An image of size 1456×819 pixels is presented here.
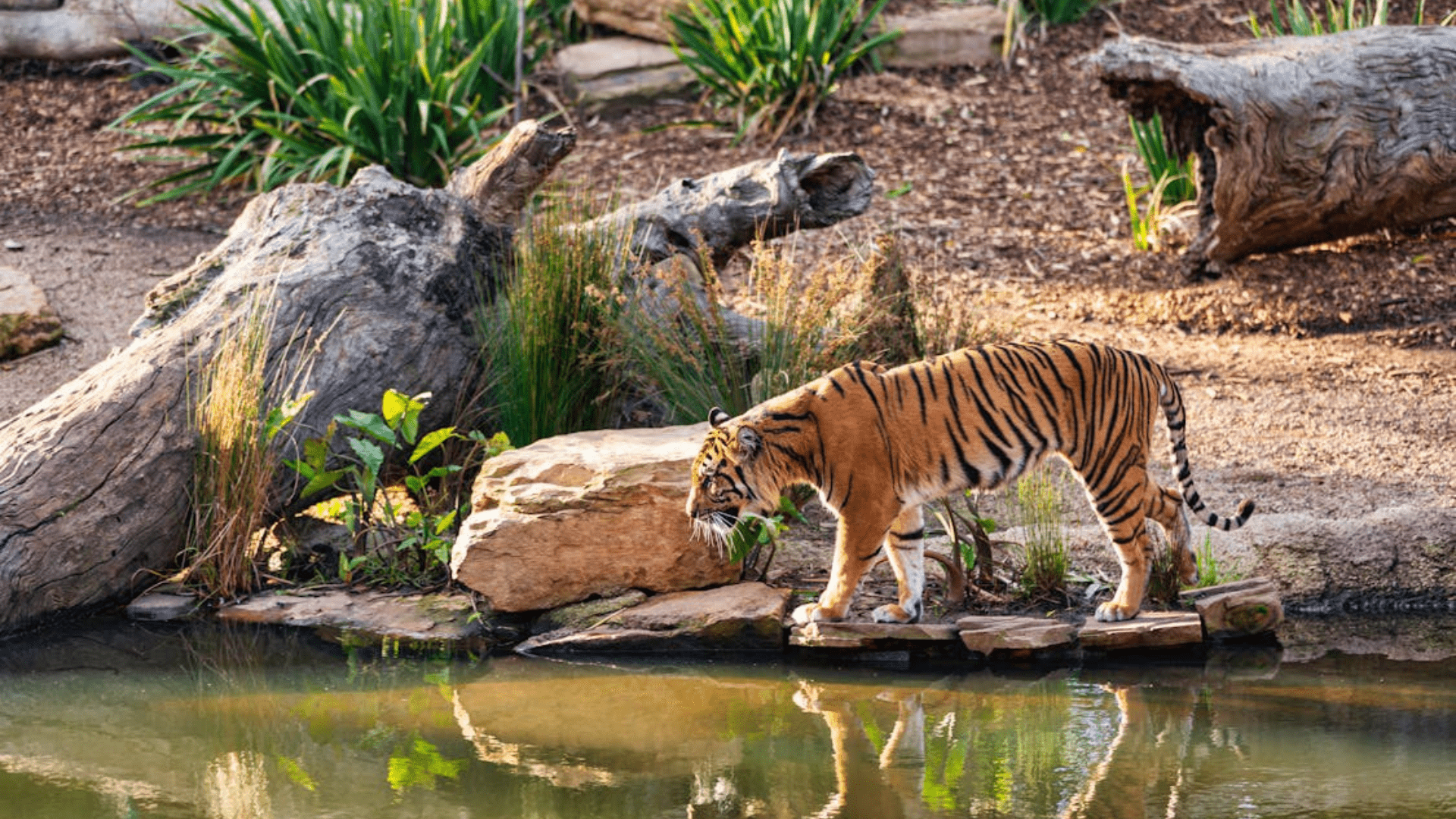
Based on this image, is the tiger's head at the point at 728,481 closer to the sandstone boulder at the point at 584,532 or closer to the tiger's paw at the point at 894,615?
the sandstone boulder at the point at 584,532

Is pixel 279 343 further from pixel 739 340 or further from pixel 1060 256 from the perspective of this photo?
pixel 1060 256

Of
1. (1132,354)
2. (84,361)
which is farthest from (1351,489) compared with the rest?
(84,361)

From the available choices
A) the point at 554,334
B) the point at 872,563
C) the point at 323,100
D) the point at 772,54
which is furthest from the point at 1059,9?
the point at 872,563

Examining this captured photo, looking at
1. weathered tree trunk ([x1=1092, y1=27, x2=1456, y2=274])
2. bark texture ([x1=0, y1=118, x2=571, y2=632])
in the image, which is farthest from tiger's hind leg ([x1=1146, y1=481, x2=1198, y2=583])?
bark texture ([x1=0, y1=118, x2=571, y2=632])

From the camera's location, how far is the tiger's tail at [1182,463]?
5477 mm

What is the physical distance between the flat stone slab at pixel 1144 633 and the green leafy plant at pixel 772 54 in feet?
21.5

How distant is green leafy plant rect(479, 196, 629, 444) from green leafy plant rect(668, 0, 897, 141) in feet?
15.7

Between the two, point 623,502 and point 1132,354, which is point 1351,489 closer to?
point 1132,354

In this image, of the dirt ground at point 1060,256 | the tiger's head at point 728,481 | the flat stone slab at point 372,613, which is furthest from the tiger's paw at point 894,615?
the flat stone slab at point 372,613

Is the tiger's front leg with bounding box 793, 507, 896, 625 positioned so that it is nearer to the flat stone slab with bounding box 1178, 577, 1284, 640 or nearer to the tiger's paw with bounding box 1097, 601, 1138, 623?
the tiger's paw with bounding box 1097, 601, 1138, 623

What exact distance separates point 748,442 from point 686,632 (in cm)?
79

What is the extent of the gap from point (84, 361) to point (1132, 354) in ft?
18.6

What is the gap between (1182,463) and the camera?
552cm

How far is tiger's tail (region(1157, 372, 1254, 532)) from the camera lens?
548 centimetres
